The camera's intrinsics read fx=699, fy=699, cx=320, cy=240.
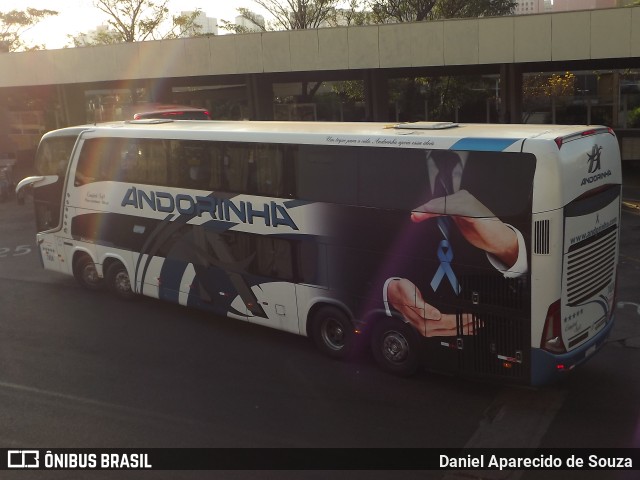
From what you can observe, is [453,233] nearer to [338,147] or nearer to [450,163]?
[450,163]

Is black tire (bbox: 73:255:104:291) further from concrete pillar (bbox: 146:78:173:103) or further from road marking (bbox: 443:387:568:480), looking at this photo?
concrete pillar (bbox: 146:78:173:103)

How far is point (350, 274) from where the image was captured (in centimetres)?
977

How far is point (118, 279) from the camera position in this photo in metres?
13.9

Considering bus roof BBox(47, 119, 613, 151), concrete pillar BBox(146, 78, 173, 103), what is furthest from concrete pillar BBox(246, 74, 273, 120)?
bus roof BBox(47, 119, 613, 151)

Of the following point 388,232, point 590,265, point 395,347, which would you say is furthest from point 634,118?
point 388,232

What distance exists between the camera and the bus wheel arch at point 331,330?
10.1 meters

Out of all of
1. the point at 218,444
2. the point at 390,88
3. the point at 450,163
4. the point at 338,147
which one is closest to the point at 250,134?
the point at 338,147

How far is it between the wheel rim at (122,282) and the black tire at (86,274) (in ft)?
2.22

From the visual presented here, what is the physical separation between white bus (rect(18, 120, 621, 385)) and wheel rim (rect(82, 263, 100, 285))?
1.34 meters

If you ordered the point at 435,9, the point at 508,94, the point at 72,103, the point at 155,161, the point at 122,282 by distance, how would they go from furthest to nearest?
1. the point at 435,9
2. the point at 72,103
3. the point at 508,94
4. the point at 122,282
5. the point at 155,161

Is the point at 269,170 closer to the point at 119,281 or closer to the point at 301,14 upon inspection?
the point at 119,281

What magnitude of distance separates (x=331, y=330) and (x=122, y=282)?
5.24m

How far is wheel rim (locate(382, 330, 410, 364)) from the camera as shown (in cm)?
959

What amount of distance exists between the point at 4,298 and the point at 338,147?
28.5 feet
